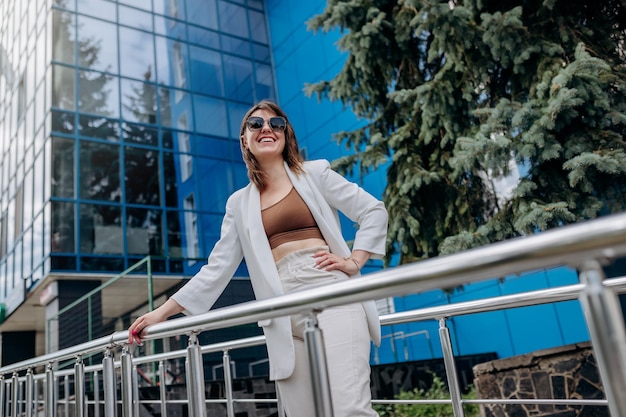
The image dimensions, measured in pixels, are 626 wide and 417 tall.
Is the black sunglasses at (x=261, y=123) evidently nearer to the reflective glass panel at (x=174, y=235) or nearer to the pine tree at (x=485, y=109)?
the pine tree at (x=485, y=109)

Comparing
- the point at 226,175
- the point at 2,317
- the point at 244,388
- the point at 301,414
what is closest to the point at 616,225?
the point at 301,414

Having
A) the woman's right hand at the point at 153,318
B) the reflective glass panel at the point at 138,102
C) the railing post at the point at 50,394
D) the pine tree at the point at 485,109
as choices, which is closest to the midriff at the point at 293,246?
the woman's right hand at the point at 153,318

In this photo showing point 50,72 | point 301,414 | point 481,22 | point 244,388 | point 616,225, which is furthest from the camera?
point 50,72

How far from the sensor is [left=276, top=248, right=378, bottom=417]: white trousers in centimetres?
178

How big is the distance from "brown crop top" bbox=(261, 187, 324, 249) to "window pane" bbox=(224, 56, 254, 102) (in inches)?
672

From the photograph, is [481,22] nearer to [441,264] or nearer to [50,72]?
[441,264]

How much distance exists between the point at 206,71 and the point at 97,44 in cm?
341

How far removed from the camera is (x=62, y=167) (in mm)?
15008

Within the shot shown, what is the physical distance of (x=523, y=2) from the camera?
20.7ft

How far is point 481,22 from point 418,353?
856 cm

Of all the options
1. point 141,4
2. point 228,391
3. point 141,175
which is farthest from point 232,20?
point 228,391

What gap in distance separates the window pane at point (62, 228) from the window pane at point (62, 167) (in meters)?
0.33

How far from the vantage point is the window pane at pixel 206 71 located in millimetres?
18266

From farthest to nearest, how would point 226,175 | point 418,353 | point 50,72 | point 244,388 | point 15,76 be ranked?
point 15,76, point 226,175, point 50,72, point 418,353, point 244,388
